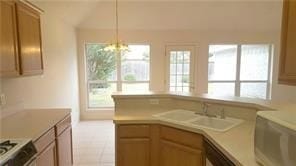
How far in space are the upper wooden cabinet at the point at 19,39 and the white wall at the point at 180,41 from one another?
3581 mm

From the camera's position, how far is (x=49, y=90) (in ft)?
12.7

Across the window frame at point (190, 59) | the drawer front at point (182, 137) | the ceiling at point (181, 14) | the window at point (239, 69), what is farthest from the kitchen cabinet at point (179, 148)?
the window at point (239, 69)

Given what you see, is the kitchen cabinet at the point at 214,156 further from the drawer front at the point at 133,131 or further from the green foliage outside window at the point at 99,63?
the green foliage outside window at the point at 99,63

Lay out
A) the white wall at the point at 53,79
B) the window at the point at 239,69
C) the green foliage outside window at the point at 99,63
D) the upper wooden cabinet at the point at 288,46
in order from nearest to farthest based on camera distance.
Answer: the upper wooden cabinet at the point at 288,46 < the white wall at the point at 53,79 < the green foliage outside window at the point at 99,63 < the window at the point at 239,69

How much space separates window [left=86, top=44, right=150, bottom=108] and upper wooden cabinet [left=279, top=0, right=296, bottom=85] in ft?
16.0

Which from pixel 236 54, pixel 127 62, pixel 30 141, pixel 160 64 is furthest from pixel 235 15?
pixel 30 141

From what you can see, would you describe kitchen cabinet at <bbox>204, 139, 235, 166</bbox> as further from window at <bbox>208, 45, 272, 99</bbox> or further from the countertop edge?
window at <bbox>208, 45, 272, 99</bbox>

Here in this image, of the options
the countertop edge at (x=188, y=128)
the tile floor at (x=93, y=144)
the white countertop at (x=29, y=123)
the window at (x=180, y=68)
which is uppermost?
the window at (x=180, y=68)

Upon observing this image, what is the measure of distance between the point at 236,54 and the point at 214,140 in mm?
5397

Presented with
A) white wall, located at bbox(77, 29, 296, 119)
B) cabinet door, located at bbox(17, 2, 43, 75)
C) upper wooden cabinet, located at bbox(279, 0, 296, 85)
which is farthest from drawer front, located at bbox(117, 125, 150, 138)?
white wall, located at bbox(77, 29, 296, 119)

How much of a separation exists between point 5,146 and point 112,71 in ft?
16.1

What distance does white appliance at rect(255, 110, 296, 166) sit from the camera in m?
1.04

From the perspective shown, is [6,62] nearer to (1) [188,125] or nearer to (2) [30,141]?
(2) [30,141]

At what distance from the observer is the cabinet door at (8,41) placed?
1.90 meters
